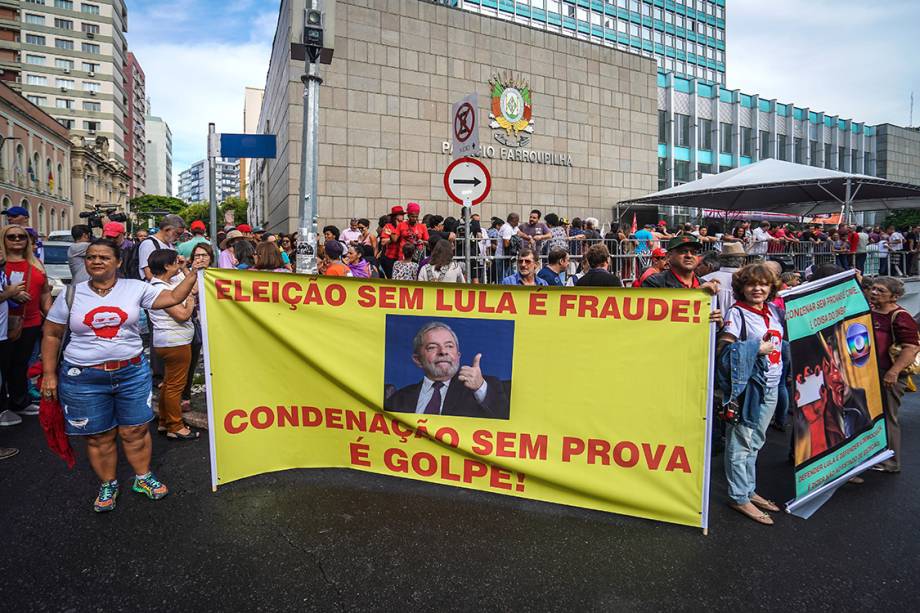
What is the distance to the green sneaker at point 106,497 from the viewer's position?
361cm

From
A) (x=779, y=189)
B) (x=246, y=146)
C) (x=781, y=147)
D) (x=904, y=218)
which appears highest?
(x=781, y=147)

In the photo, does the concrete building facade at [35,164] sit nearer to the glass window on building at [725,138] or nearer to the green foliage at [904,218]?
the glass window on building at [725,138]

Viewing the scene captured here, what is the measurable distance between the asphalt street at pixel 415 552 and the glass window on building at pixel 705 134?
50.7 m

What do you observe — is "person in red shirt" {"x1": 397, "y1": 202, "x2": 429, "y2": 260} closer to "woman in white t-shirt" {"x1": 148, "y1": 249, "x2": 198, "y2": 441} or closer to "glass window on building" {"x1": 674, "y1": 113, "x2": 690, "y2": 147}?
"woman in white t-shirt" {"x1": 148, "y1": 249, "x2": 198, "y2": 441}

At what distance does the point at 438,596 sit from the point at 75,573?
76.5 inches

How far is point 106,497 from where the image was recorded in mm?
3643

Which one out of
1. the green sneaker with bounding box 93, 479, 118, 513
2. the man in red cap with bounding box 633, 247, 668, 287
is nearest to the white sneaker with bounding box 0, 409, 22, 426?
the green sneaker with bounding box 93, 479, 118, 513

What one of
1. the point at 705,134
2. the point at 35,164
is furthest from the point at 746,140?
the point at 35,164

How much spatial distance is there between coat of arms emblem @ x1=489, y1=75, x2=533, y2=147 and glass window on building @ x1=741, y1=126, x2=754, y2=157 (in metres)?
39.8

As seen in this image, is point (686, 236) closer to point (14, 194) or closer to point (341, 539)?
point (341, 539)

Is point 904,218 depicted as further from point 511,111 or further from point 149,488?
point 149,488

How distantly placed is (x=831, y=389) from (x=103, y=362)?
4959 mm

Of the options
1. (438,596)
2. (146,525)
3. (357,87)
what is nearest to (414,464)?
(438,596)

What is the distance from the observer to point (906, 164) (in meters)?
60.7
